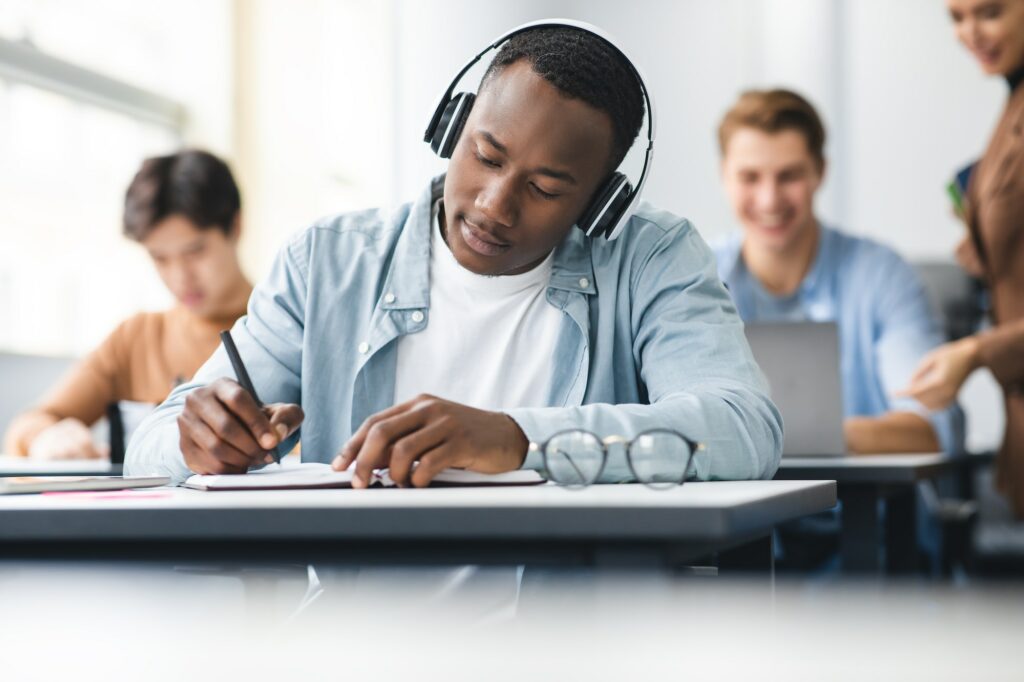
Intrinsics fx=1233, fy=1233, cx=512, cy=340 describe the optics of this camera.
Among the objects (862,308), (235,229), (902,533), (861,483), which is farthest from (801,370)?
(235,229)

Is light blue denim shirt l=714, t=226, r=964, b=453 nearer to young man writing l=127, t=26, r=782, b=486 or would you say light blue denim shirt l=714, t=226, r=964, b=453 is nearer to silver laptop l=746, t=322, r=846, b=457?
silver laptop l=746, t=322, r=846, b=457

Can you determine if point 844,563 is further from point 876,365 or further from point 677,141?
point 677,141

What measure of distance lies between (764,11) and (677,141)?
2.66ft

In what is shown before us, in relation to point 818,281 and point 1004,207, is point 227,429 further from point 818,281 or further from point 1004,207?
point 1004,207

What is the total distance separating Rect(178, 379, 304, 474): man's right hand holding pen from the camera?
1.22 metres

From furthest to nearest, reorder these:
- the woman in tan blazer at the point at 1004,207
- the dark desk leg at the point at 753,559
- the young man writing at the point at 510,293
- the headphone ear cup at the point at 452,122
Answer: the woman in tan blazer at the point at 1004,207 < the headphone ear cup at the point at 452,122 < the young man writing at the point at 510,293 < the dark desk leg at the point at 753,559

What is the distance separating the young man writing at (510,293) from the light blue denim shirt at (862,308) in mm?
1379

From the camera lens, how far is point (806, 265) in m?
3.06

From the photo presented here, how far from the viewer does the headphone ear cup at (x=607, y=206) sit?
155cm

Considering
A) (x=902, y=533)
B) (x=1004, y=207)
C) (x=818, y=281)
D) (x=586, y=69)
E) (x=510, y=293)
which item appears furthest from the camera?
(x=818, y=281)

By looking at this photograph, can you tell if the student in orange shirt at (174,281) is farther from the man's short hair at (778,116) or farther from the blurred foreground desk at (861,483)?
the blurred foreground desk at (861,483)

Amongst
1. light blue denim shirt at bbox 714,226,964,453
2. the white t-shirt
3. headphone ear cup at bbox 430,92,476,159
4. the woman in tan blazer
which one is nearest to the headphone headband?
headphone ear cup at bbox 430,92,476,159

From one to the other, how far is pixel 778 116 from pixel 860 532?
133cm

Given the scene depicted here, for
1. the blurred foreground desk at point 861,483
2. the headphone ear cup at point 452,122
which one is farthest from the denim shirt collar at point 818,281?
the headphone ear cup at point 452,122
